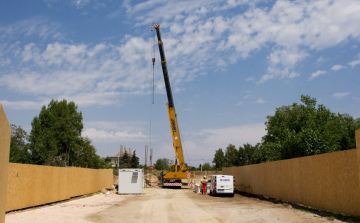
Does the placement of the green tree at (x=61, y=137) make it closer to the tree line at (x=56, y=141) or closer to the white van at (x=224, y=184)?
the tree line at (x=56, y=141)

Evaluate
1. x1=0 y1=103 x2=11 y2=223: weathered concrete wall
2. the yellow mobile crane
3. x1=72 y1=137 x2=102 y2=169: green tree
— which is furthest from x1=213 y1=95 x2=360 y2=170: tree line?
x1=0 y1=103 x2=11 y2=223: weathered concrete wall

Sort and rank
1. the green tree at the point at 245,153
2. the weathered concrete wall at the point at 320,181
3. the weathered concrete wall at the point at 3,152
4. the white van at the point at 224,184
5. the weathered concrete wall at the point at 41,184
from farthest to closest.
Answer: the green tree at the point at 245,153 < the white van at the point at 224,184 < the weathered concrete wall at the point at 41,184 < the weathered concrete wall at the point at 320,181 < the weathered concrete wall at the point at 3,152

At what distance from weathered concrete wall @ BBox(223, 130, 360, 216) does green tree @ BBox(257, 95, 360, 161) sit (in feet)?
56.0

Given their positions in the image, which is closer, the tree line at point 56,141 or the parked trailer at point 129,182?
the parked trailer at point 129,182

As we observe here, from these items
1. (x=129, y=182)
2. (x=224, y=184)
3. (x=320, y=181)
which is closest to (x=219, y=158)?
(x=129, y=182)

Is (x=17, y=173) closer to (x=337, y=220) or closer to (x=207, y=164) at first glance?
(x=337, y=220)

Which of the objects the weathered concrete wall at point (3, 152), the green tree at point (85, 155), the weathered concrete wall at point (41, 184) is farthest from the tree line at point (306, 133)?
the weathered concrete wall at point (3, 152)

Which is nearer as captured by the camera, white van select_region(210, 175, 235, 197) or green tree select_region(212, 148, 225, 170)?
white van select_region(210, 175, 235, 197)

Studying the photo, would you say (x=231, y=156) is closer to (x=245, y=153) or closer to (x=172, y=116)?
(x=245, y=153)

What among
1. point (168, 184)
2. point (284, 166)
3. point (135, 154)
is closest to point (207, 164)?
point (135, 154)

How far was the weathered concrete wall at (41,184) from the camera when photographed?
53.1 ft

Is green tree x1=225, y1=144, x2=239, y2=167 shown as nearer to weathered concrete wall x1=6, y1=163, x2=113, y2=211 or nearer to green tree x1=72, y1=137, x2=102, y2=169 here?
green tree x1=72, y1=137, x2=102, y2=169

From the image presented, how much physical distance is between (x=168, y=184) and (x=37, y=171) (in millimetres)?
24185

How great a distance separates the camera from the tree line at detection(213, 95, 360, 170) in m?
39.9
